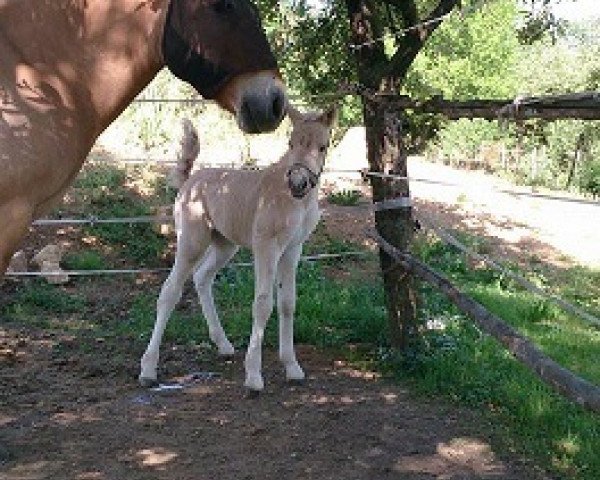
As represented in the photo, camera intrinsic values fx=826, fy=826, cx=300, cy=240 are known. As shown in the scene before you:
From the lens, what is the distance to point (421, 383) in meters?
4.70

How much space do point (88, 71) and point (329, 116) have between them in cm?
165

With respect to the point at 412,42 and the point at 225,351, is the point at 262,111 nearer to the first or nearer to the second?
the point at 412,42

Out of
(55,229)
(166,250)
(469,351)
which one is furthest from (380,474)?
(55,229)

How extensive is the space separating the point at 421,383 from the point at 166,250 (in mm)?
3812

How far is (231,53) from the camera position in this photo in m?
3.08

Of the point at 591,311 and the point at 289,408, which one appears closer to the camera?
the point at 289,408

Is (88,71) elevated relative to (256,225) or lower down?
elevated

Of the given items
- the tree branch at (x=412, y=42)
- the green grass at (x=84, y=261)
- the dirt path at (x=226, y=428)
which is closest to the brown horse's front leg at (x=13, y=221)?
the dirt path at (x=226, y=428)

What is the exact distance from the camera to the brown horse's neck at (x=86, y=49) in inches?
119

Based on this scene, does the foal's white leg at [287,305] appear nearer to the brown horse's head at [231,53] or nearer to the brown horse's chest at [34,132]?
the brown horse's head at [231,53]

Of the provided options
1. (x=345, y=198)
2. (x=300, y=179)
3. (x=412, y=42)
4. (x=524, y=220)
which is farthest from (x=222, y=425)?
(x=524, y=220)

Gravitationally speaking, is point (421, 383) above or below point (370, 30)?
below

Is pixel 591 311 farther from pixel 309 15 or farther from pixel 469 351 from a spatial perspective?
pixel 309 15

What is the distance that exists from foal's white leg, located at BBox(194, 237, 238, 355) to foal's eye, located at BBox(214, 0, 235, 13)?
2.52 metres
